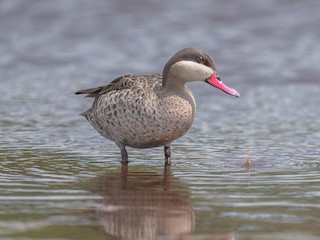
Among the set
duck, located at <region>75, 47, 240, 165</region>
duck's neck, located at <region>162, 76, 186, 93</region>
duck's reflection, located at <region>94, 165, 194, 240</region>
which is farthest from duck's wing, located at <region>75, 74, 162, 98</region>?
duck's reflection, located at <region>94, 165, 194, 240</region>

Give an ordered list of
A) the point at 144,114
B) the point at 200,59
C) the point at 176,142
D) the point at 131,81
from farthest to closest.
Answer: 1. the point at 176,142
2. the point at 131,81
3. the point at 200,59
4. the point at 144,114

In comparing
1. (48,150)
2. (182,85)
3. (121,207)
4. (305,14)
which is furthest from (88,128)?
(305,14)

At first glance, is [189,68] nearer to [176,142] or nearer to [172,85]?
[172,85]

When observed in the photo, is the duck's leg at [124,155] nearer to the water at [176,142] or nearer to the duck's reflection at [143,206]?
the water at [176,142]

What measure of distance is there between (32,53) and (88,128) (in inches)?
187

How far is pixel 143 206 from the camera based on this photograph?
23.7 ft

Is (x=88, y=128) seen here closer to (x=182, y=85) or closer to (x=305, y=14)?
(x=182, y=85)

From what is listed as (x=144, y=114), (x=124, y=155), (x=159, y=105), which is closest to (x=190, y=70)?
(x=159, y=105)

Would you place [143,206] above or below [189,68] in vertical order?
below

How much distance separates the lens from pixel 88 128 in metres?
11.1

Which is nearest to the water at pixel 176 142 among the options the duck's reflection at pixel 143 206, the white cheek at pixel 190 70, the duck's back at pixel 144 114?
the duck's reflection at pixel 143 206

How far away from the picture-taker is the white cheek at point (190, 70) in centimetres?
886

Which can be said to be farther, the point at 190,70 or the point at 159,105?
the point at 190,70

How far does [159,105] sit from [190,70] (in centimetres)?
44
